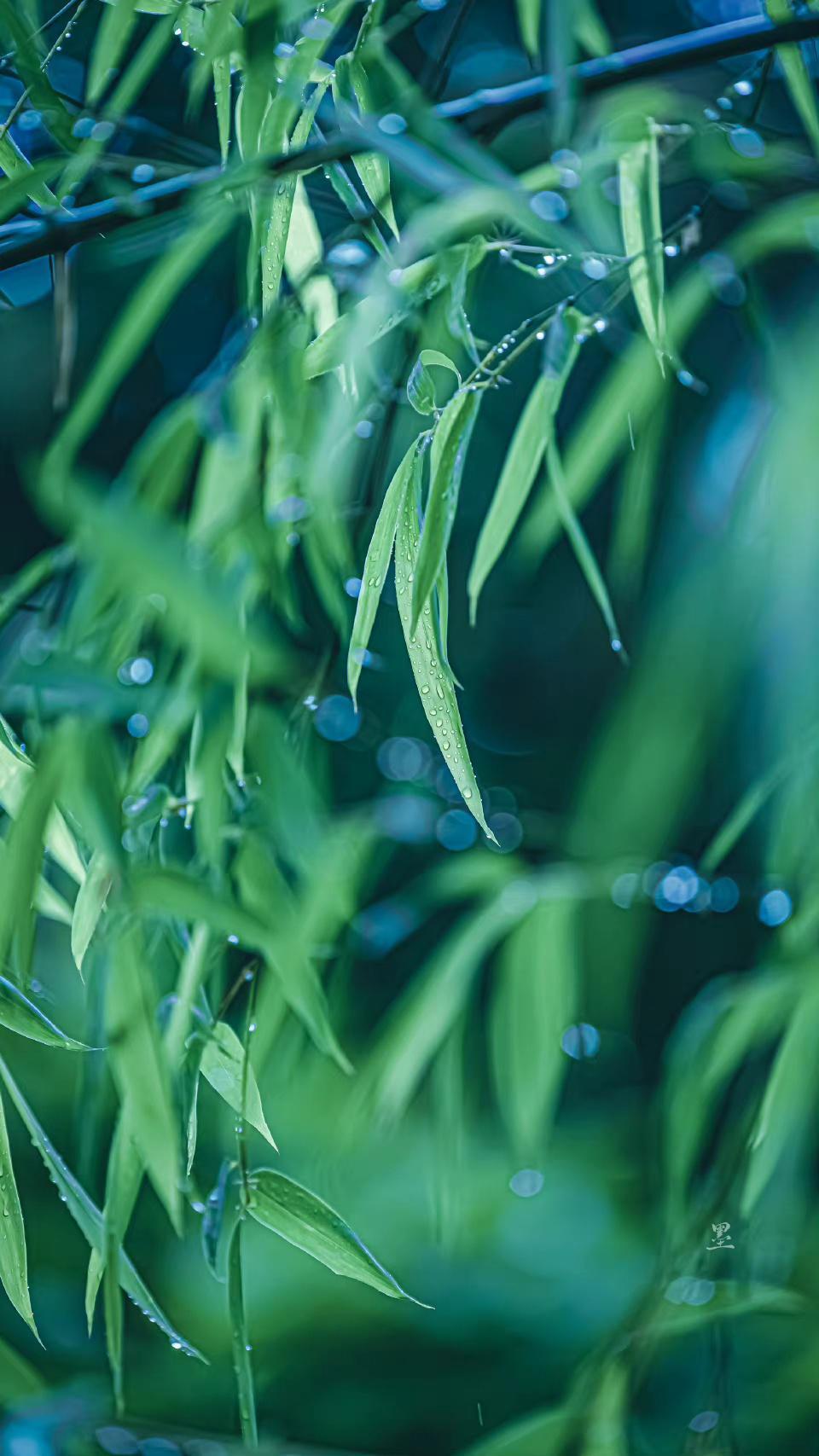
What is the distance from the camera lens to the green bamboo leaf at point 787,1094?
0.46 m

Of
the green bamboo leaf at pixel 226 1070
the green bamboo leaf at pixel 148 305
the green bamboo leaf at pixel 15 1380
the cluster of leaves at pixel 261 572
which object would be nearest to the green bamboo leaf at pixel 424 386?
the cluster of leaves at pixel 261 572

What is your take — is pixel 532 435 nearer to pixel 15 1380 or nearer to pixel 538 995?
pixel 538 995

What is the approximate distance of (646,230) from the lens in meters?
0.41

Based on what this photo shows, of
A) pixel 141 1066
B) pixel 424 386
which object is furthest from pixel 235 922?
pixel 424 386

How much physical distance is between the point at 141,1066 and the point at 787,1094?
0.92 ft

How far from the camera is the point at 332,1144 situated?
0.86m

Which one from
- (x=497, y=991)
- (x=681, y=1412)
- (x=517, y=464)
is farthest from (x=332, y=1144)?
(x=517, y=464)

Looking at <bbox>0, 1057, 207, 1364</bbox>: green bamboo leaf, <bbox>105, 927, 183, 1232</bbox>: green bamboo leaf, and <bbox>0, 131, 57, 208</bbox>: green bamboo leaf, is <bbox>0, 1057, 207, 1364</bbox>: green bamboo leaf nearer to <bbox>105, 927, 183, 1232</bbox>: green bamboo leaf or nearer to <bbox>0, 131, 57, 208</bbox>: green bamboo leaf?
<bbox>105, 927, 183, 1232</bbox>: green bamboo leaf

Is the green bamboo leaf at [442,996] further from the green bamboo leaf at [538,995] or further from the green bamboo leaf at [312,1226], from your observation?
the green bamboo leaf at [312,1226]

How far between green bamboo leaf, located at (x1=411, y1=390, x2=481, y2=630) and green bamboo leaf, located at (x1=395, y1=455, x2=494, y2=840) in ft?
0.04

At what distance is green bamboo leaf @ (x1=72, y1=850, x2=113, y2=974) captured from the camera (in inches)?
15.7

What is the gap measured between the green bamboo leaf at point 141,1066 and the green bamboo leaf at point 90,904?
2.0 inches

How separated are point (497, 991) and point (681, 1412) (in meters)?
0.64

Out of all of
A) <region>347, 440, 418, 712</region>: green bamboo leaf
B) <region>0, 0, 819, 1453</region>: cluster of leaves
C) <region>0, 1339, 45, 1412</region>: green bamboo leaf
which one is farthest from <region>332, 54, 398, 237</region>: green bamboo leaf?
<region>0, 1339, 45, 1412</region>: green bamboo leaf
